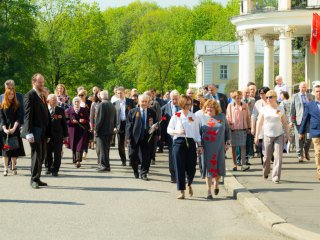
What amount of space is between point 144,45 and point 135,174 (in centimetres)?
7507

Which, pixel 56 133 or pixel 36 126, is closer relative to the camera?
pixel 36 126

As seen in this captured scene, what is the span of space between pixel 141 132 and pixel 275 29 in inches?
1126

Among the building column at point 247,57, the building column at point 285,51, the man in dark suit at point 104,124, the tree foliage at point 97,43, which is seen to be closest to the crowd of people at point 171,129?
the man in dark suit at point 104,124

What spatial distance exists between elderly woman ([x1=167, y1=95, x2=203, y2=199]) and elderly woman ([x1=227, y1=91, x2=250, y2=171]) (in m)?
4.62

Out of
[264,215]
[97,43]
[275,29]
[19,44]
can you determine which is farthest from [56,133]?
[97,43]

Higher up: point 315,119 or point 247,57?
point 247,57

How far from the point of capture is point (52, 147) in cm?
1709

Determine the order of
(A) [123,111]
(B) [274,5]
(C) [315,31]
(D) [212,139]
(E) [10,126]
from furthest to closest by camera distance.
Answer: (B) [274,5] → (C) [315,31] → (A) [123,111] → (E) [10,126] → (D) [212,139]

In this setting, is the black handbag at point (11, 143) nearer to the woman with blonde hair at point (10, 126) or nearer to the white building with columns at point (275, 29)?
the woman with blonde hair at point (10, 126)

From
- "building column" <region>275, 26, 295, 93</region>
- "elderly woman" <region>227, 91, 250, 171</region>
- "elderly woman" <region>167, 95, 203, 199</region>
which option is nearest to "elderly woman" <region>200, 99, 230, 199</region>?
"elderly woman" <region>167, 95, 203, 199</region>

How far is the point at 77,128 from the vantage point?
19.1 metres

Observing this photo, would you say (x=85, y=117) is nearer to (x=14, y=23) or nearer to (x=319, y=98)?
(x=319, y=98)

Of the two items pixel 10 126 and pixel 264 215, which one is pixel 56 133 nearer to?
pixel 10 126

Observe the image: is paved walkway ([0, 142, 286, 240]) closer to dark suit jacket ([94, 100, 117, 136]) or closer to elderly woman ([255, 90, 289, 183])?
elderly woman ([255, 90, 289, 183])
